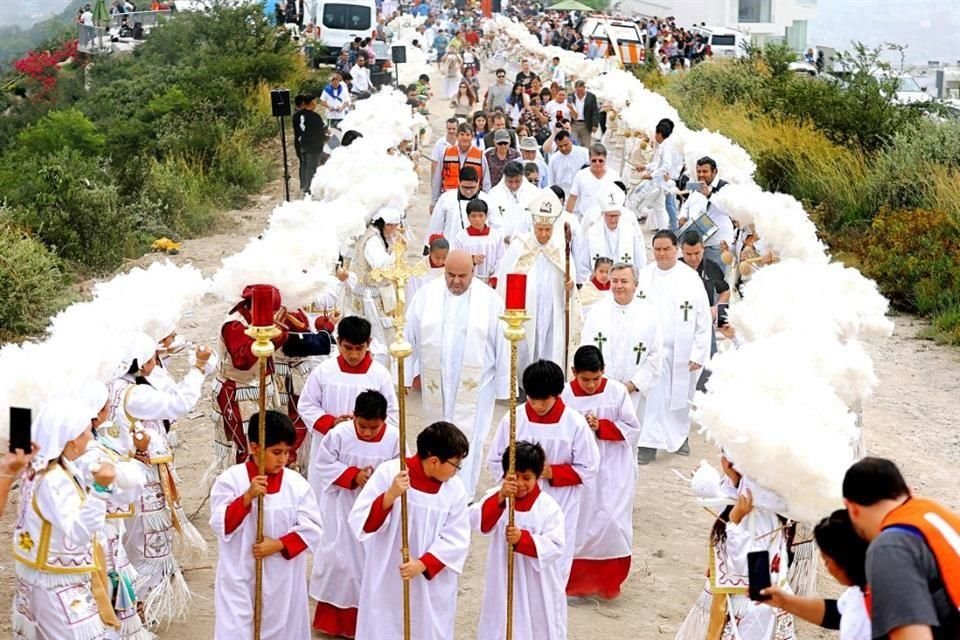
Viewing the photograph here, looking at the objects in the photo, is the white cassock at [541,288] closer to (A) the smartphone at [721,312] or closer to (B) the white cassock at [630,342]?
(A) the smartphone at [721,312]

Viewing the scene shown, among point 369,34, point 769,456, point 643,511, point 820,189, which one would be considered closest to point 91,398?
point 769,456

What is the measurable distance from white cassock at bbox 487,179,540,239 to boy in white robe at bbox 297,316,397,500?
536 cm

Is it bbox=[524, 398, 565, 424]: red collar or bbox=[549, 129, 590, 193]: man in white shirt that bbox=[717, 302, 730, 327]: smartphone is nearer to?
bbox=[524, 398, 565, 424]: red collar

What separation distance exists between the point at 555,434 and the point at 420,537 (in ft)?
4.16

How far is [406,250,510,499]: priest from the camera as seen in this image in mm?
9133

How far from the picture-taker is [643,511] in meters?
9.74

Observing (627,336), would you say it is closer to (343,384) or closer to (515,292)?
(343,384)

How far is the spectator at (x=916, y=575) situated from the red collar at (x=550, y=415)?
3.36 meters

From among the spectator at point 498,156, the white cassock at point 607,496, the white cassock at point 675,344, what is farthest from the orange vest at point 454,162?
the white cassock at point 607,496

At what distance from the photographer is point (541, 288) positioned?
1156 centimetres

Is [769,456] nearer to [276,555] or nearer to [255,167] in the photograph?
[276,555]

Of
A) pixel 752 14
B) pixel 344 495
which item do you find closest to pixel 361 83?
pixel 344 495

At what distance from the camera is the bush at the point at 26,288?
532 inches

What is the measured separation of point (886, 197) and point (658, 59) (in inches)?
833
